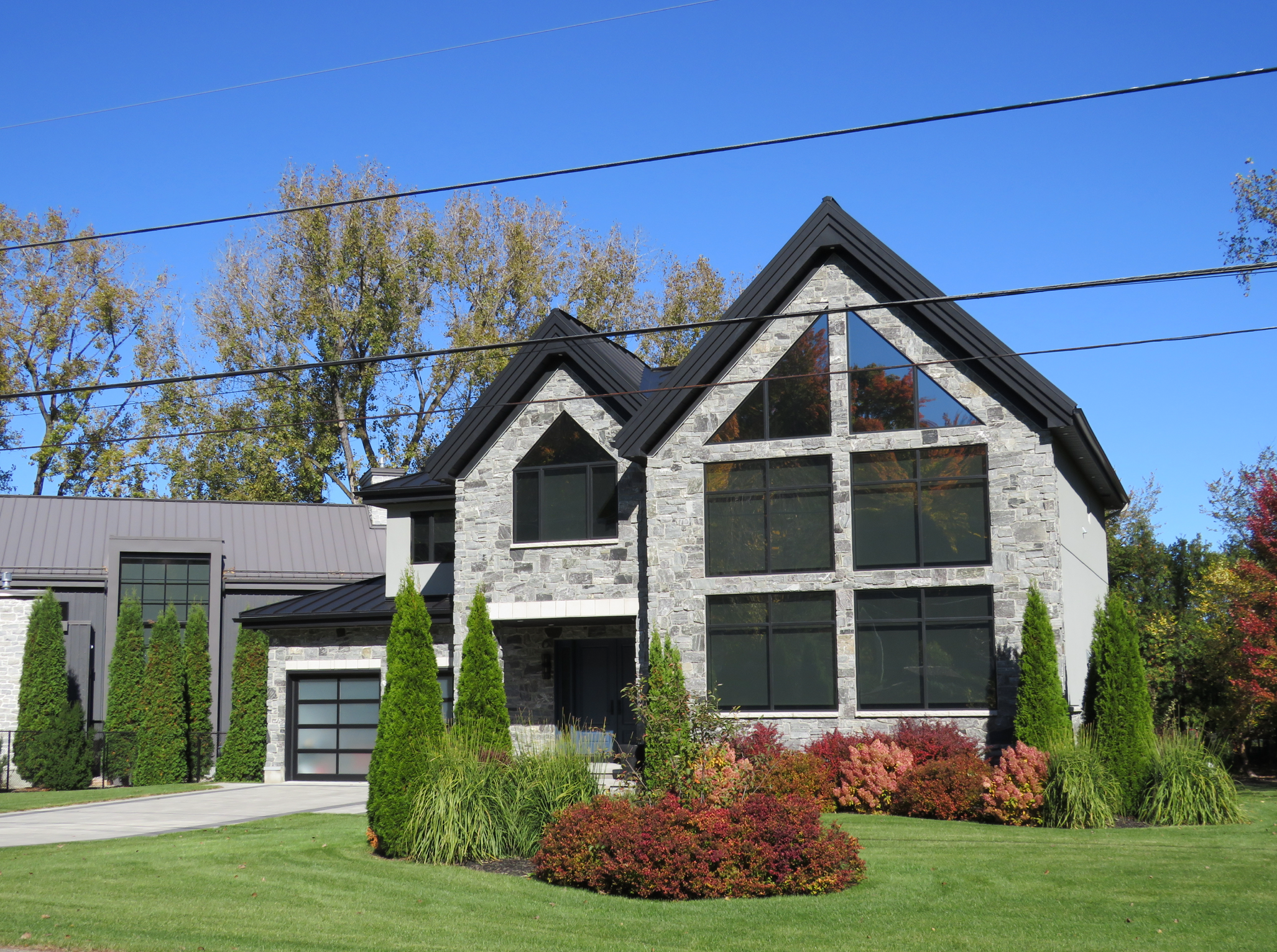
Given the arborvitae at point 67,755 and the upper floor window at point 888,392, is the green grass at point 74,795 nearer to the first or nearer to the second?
the arborvitae at point 67,755

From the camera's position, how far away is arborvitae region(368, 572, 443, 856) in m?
13.2

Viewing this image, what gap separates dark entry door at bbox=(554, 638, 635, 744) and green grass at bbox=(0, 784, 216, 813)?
24.1ft

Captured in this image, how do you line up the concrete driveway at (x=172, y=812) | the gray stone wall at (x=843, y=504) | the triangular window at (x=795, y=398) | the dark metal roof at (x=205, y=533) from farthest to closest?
the dark metal roof at (x=205, y=533)
the triangular window at (x=795, y=398)
the gray stone wall at (x=843, y=504)
the concrete driveway at (x=172, y=812)

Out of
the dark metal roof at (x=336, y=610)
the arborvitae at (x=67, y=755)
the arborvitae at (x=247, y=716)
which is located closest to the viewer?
the dark metal roof at (x=336, y=610)

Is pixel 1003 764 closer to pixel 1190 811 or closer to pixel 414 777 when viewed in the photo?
pixel 1190 811

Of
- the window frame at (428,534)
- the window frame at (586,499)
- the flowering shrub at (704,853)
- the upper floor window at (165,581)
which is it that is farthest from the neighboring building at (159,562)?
the flowering shrub at (704,853)

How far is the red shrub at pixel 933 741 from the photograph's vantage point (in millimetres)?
17234

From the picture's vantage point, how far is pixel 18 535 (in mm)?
29234

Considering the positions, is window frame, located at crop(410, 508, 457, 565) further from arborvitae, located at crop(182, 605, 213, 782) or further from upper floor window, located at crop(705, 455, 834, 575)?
upper floor window, located at crop(705, 455, 834, 575)

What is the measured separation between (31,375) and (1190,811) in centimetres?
3733

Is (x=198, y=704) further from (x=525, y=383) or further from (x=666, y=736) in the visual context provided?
(x=666, y=736)

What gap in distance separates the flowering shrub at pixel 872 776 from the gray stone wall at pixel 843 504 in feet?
4.34

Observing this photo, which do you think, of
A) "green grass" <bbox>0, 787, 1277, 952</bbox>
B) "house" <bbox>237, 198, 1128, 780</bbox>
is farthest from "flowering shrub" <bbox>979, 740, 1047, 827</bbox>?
"house" <bbox>237, 198, 1128, 780</bbox>

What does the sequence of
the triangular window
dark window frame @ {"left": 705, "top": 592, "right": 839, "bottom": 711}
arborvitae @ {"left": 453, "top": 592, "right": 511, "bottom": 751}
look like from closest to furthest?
arborvitae @ {"left": 453, "top": 592, "right": 511, "bottom": 751} < dark window frame @ {"left": 705, "top": 592, "right": 839, "bottom": 711} < the triangular window
